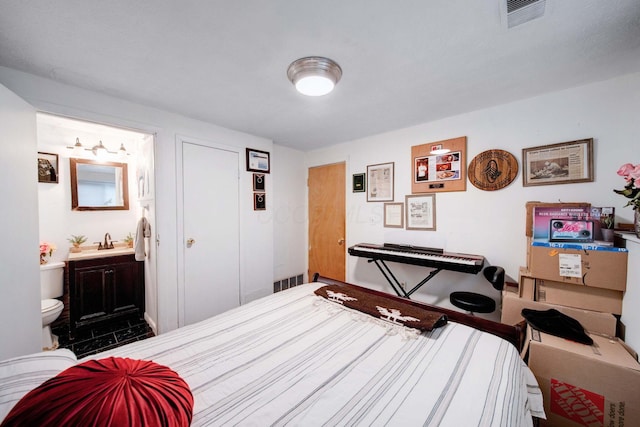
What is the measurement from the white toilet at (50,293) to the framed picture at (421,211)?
13.0 feet

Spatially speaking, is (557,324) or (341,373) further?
(557,324)

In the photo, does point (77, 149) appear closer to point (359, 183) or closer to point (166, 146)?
point (166, 146)

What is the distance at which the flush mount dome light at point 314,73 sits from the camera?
1602 mm

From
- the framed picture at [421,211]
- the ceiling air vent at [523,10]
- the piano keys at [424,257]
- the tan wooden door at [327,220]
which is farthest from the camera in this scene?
the tan wooden door at [327,220]

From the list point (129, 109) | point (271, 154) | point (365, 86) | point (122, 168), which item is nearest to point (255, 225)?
point (271, 154)

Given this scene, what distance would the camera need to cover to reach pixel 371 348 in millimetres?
1226

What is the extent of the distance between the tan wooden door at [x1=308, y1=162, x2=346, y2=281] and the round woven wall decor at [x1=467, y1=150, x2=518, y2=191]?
1724mm

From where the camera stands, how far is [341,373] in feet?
3.43

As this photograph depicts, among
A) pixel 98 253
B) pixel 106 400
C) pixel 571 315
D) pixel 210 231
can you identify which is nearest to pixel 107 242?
pixel 98 253

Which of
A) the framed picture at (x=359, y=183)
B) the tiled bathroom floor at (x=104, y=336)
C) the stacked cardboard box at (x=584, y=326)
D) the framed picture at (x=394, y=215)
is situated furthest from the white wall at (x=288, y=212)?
the stacked cardboard box at (x=584, y=326)

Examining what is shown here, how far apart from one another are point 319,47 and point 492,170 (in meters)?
2.09

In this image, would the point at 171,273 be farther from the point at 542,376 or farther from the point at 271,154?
the point at 542,376

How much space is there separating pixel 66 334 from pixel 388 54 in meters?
4.19

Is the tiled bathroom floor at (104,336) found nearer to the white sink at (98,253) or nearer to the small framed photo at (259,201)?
the white sink at (98,253)
